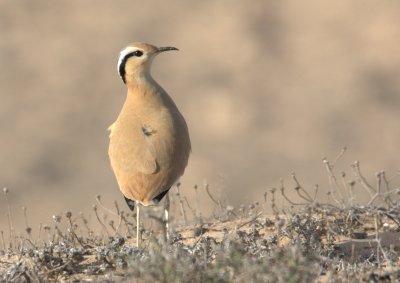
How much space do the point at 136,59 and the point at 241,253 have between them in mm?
2899

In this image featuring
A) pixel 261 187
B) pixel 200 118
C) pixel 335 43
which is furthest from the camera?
pixel 335 43

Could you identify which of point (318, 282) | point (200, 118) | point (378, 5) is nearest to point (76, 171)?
point (200, 118)

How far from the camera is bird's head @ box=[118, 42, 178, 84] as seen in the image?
26.9 ft

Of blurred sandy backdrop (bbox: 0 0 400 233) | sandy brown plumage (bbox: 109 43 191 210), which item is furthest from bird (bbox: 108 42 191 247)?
blurred sandy backdrop (bbox: 0 0 400 233)

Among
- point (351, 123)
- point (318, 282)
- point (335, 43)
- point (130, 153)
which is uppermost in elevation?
point (335, 43)

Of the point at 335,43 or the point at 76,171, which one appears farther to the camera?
the point at 335,43

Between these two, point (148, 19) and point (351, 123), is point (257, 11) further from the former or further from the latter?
point (351, 123)

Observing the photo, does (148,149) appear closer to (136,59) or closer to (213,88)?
(136,59)

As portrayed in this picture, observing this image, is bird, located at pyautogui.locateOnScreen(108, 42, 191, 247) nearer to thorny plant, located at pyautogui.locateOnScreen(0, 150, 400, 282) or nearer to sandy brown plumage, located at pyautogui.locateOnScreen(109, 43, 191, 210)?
sandy brown plumage, located at pyautogui.locateOnScreen(109, 43, 191, 210)

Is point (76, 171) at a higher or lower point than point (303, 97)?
lower

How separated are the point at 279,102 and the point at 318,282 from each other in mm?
15768

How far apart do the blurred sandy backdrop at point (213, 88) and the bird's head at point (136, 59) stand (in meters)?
8.00

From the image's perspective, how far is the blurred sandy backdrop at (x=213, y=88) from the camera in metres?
17.9

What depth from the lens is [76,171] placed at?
18.4m
